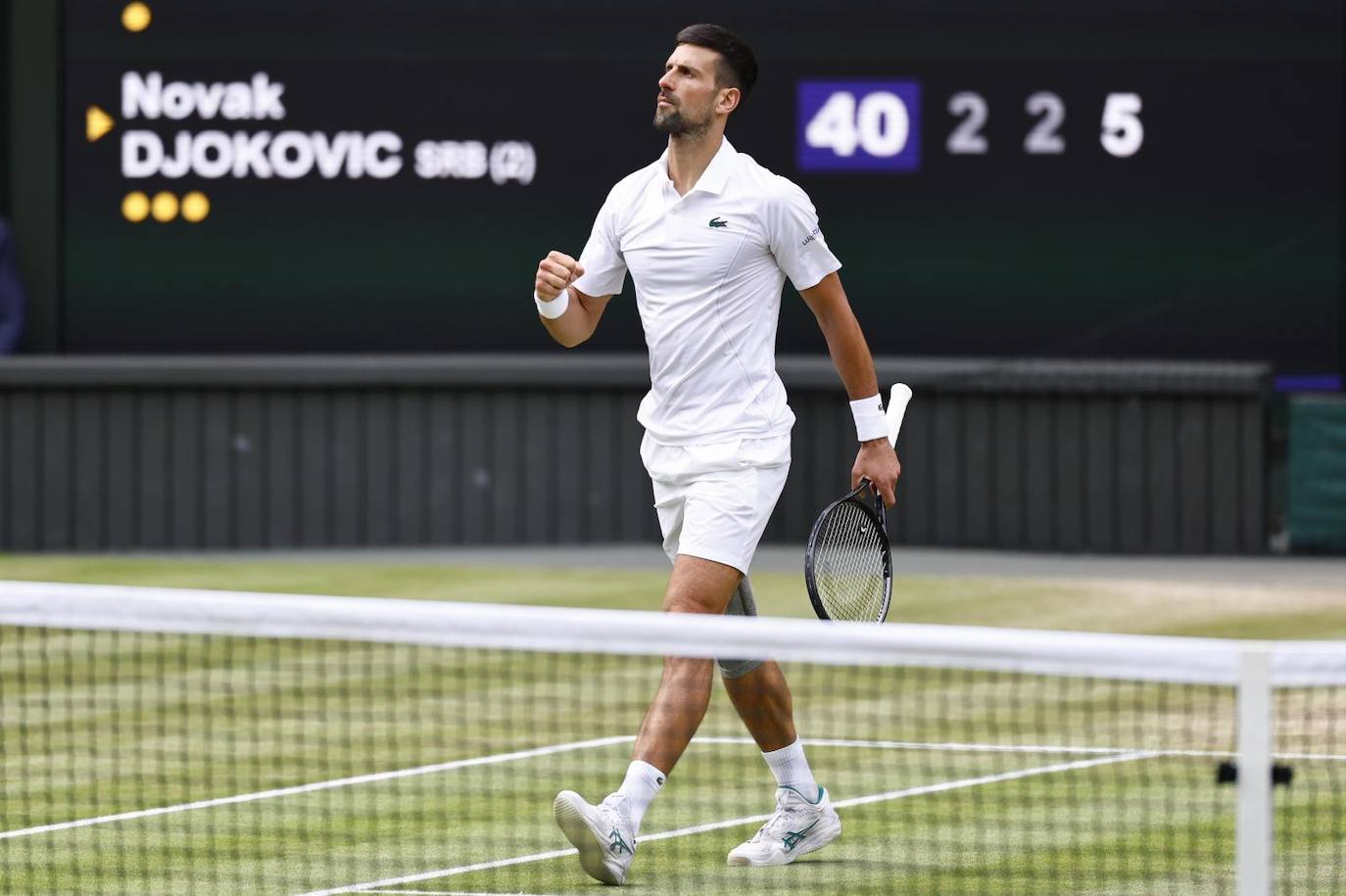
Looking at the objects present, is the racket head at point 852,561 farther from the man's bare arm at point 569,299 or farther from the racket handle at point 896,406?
the man's bare arm at point 569,299

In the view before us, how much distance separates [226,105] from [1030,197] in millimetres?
4520

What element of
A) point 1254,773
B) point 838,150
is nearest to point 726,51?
point 1254,773

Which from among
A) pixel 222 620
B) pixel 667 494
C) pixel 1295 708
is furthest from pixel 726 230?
pixel 1295 708

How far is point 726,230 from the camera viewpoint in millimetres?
6195

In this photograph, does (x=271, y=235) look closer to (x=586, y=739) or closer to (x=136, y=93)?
(x=136, y=93)

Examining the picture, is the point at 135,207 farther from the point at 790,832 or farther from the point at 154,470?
the point at 790,832

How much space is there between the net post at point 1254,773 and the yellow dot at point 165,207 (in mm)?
11163

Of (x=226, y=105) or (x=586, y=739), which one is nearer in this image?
(x=586, y=739)

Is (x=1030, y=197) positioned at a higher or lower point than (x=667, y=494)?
higher

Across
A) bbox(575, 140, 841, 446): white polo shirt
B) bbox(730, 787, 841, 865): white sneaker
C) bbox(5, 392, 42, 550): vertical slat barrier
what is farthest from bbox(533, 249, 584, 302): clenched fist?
bbox(5, 392, 42, 550): vertical slat barrier

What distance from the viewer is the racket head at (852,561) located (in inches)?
243

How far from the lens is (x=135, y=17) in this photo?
14.6 metres

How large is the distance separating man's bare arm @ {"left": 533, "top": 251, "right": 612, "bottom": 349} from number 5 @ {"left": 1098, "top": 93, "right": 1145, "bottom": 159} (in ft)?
27.1

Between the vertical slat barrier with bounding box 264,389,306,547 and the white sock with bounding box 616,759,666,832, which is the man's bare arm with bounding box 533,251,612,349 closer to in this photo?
the white sock with bounding box 616,759,666,832
